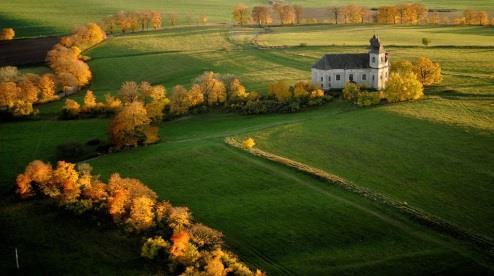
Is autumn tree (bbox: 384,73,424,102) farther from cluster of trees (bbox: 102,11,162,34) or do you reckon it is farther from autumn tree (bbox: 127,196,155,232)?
cluster of trees (bbox: 102,11,162,34)

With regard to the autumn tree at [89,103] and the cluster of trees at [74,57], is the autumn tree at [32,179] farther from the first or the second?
the cluster of trees at [74,57]

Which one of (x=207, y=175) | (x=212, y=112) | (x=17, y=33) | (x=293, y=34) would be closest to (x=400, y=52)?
(x=293, y=34)

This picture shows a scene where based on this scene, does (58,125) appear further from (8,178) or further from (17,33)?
(17,33)

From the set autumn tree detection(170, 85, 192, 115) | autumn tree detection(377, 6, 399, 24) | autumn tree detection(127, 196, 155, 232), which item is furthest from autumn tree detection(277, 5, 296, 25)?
autumn tree detection(127, 196, 155, 232)

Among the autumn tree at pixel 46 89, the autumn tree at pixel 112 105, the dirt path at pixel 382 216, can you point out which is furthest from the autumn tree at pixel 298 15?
the dirt path at pixel 382 216

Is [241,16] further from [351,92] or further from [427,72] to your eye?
[351,92]

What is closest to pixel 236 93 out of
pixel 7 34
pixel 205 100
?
pixel 205 100
